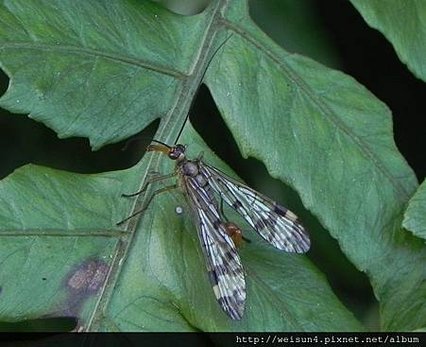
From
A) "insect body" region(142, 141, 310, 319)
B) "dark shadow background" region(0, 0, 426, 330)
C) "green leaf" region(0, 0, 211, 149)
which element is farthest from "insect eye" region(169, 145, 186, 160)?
"dark shadow background" region(0, 0, 426, 330)

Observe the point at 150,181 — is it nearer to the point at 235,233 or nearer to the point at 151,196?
the point at 151,196

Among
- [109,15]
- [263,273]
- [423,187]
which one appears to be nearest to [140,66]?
[109,15]

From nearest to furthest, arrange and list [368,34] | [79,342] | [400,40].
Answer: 1. [79,342]
2. [400,40]
3. [368,34]

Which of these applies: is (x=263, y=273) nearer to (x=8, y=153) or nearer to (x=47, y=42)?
(x=47, y=42)

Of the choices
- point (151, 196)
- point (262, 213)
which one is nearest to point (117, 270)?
point (151, 196)

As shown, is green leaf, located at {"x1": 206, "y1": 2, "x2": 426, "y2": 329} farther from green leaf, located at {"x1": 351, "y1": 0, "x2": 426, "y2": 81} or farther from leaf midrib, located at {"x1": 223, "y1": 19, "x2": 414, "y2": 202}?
green leaf, located at {"x1": 351, "y1": 0, "x2": 426, "y2": 81}

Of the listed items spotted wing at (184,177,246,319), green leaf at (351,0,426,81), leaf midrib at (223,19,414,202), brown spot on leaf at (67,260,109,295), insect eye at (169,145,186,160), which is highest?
green leaf at (351,0,426,81)
